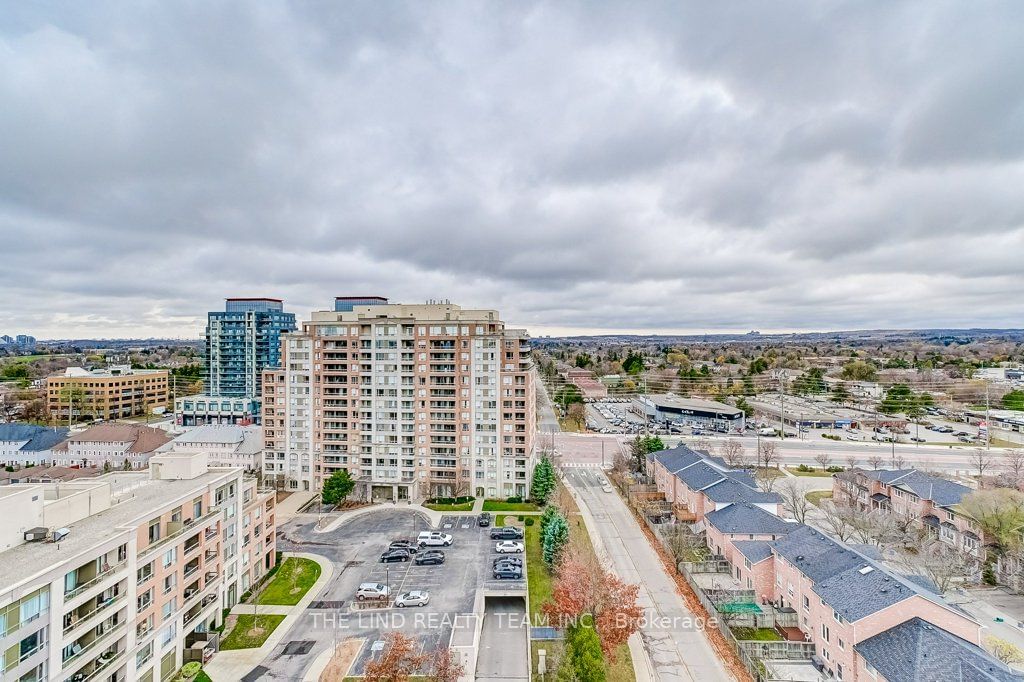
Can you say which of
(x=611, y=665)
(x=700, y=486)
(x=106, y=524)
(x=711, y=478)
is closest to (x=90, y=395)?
(x=106, y=524)

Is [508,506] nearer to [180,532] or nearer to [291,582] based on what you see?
[291,582]

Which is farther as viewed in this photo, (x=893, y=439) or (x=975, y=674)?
(x=893, y=439)

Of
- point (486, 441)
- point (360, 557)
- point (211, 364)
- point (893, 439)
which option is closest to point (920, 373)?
point (893, 439)

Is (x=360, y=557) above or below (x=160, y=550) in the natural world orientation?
below

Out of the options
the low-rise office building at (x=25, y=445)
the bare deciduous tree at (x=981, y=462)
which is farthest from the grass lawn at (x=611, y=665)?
the low-rise office building at (x=25, y=445)

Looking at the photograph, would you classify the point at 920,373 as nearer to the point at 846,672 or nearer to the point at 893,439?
the point at 893,439

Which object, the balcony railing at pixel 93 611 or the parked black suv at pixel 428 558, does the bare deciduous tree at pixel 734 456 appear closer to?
the parked black suv at pixel 428 558

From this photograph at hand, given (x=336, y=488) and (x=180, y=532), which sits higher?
(x=180, y=532)
